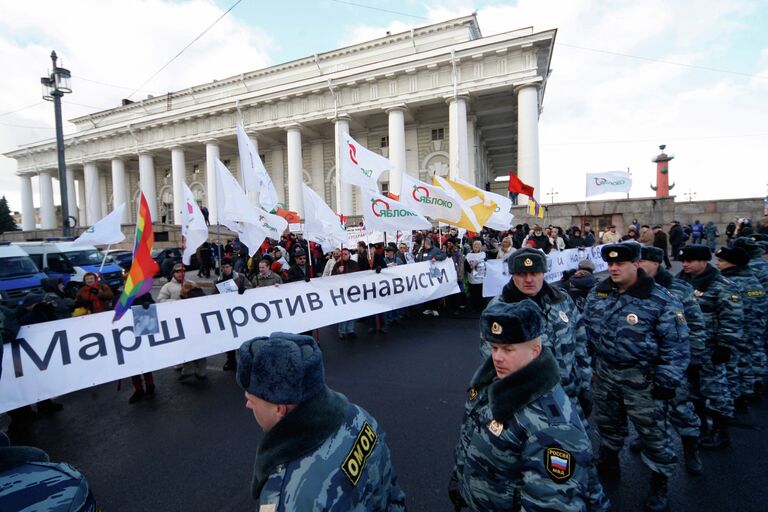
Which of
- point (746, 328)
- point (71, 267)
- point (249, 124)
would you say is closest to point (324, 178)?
point (249, 124)

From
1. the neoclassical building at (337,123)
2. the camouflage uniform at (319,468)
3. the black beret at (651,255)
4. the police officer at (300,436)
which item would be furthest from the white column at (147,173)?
the camouflage uniform at (319,468)

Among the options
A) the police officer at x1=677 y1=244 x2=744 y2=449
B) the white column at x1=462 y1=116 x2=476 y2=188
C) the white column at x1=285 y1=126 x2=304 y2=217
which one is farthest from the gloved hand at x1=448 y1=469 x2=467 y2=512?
the white column at x1=285 y1=126 x2=304 y2=217

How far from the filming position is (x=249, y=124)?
99.8ft

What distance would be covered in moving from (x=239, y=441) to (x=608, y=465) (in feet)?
11.3

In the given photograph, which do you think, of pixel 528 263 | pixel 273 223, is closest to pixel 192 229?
pixel 273 223

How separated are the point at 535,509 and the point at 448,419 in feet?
9.33

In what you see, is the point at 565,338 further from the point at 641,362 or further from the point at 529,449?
the point at 529,449

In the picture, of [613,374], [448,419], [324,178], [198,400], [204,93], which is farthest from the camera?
[204,93]

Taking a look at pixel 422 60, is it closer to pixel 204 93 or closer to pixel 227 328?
pixel 227 328

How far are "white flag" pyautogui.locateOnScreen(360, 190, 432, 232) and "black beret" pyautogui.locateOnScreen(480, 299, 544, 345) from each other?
5.26 metres

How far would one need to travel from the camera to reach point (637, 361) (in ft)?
9.49

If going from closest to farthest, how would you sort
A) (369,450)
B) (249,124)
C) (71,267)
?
(369,450)
(71,267)
(249,124)

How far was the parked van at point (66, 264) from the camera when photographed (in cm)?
1345

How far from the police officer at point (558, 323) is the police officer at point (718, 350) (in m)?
1.53
